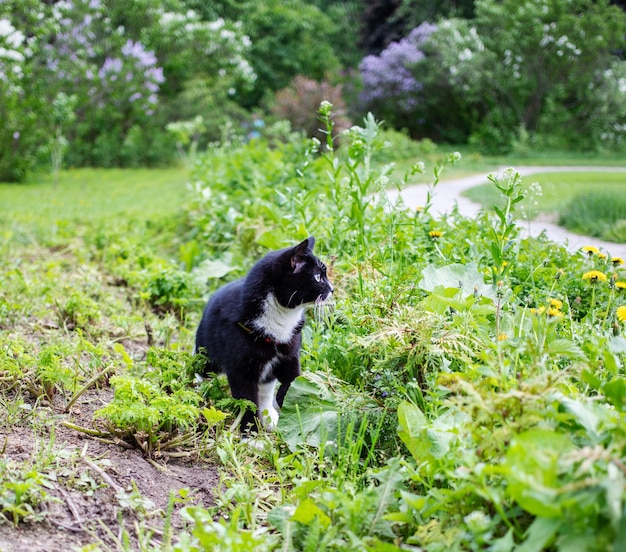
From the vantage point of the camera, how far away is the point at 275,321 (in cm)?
288

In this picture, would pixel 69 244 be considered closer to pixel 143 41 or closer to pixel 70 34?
pixel 70 34

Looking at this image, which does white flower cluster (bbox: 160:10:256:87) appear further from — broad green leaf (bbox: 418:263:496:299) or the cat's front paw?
broad green leaf (bbox: 418:263:496:299)

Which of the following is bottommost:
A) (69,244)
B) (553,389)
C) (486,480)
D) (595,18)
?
(69,244)

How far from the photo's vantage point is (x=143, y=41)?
12875 millimetres

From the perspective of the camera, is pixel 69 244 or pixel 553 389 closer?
pixel 553 389

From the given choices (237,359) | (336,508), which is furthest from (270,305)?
(336,508)

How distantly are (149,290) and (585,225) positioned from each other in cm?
295

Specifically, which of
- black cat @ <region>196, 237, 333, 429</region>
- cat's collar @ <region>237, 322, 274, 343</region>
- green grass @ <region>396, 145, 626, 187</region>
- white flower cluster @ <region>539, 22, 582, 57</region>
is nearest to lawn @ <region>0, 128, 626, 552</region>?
black cat @ <region>196, 237, 333, 429</region>

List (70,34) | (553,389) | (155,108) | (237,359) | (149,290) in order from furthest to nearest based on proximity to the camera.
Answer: (155,108), (70,34), (149,290), (237,359), (553,389)

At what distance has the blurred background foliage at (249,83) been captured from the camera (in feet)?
32.9

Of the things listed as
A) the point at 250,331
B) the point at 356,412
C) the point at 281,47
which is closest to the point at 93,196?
the point at 250,331

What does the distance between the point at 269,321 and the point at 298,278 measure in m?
0.22

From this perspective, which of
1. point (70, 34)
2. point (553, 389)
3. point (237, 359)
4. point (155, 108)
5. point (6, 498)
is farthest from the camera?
point (155, 108)

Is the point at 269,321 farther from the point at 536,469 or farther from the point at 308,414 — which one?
the point at 536,469
